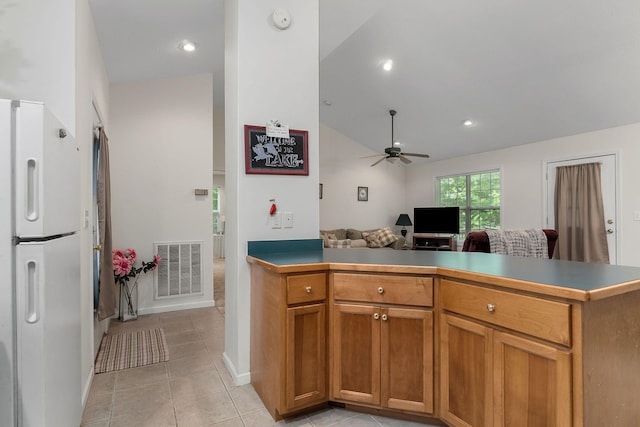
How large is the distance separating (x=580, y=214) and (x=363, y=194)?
387cm

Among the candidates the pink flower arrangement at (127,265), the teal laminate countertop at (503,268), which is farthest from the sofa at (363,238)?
the teal laminate countertop at (503,268)

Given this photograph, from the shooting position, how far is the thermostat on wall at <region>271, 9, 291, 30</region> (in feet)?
7.55

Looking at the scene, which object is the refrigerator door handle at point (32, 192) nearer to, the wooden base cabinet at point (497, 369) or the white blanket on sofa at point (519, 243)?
the wooden base cabinet at point (497, 369)

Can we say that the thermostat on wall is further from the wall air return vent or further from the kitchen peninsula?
the wall air return vent

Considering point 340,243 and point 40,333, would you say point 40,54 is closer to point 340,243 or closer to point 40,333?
point 40,333

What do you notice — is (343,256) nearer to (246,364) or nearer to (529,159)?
(246,364)

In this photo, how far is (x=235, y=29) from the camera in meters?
2.28

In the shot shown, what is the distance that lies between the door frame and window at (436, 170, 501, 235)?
2.65 feet

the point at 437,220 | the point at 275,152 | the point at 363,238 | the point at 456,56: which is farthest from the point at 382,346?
the point at 437,220

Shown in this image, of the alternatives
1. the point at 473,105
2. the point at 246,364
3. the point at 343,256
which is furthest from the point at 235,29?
the point at 473,105

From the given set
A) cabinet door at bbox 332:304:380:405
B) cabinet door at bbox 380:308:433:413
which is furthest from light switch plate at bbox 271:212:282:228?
cabinet door at bbox 380:308:433:413

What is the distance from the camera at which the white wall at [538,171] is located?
421 cm

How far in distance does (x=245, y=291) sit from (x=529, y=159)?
5213mm

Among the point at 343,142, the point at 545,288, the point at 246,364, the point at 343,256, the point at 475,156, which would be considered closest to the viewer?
the point at 545,288
